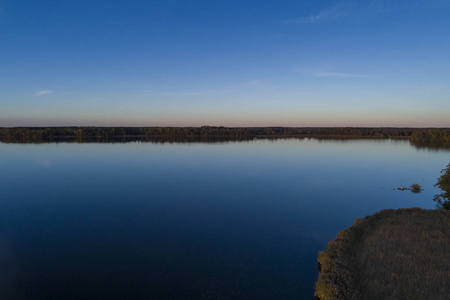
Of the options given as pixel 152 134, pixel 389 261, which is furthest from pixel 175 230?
pixel 152 134

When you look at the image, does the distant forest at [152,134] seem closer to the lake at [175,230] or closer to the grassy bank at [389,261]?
the lake at [175,230]

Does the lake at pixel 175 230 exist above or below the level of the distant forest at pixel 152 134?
below

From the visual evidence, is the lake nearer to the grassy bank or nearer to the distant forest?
the grassy bank

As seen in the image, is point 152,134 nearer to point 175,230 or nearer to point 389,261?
point 175,230

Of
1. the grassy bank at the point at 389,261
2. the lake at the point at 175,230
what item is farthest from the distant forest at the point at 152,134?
the grassy bank at the point at 389,261

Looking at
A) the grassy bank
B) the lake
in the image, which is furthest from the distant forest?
the grassy bank
